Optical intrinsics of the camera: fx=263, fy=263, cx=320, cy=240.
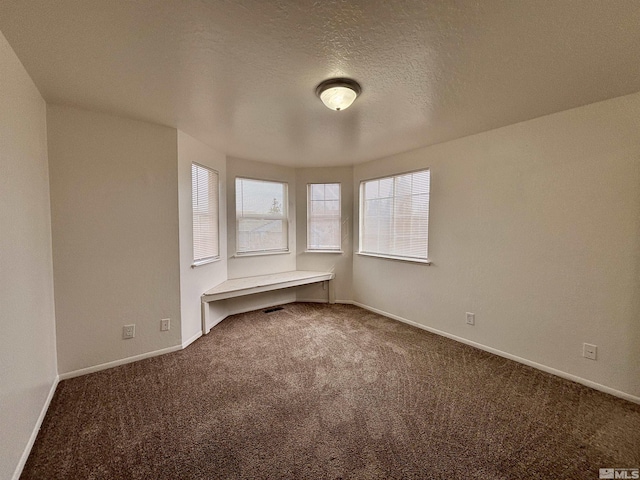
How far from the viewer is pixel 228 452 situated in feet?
5.06

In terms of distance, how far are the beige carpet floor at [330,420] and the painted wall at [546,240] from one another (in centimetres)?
36

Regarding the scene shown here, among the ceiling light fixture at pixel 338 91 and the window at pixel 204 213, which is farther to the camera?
the window at pixel 204 213

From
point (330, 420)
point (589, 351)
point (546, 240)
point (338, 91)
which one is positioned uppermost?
point (338, 91)

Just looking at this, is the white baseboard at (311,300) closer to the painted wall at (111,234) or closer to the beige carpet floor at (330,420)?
the beige carpet floor at (330,420)

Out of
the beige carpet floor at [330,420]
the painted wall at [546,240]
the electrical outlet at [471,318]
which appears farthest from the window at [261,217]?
the electrical outlet at [471,318]

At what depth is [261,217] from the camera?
4.21 metres

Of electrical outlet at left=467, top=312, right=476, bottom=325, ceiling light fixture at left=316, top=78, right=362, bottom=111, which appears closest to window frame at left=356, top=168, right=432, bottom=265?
electrical outlet at left=467, top=312, right=476, bottom=325

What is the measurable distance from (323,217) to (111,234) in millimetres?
2894

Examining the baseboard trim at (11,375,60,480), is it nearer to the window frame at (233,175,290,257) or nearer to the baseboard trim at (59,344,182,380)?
the baseboard trim at (59,344,182,380)

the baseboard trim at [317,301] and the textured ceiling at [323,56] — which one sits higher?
the textured ceiling at [323,56]

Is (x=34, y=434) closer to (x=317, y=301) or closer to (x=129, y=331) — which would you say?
(x=129, y=331)

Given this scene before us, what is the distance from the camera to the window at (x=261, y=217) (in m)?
4.01

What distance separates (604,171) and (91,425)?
13.8 ft

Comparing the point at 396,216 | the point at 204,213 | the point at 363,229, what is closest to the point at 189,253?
the point at 204,213
